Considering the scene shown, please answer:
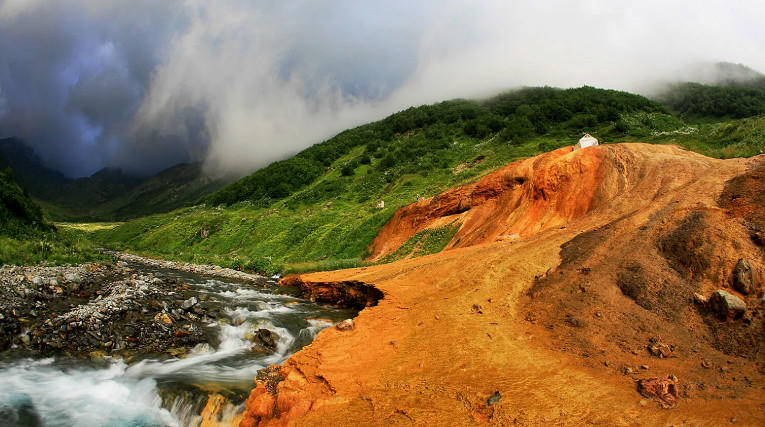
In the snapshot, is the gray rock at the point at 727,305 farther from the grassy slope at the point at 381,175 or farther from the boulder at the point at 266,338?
the grassy slope at the point at 381,175

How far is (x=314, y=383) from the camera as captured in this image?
254 inches

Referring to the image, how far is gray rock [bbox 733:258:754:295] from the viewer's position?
6.60m

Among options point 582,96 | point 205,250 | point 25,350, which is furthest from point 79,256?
point 582,96

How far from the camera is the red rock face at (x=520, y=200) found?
19016 mm

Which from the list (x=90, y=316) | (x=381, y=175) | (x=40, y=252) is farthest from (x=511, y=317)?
(x=381, y=175)

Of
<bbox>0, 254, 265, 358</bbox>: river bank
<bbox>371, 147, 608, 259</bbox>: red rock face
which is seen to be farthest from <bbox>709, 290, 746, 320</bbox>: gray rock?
<bbox>0, 254, 265, 358</bbox>: river bank

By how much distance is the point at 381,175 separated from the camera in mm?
56438

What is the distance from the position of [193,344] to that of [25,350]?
3.63 meters

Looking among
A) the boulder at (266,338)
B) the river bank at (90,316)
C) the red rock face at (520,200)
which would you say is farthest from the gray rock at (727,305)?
the river bank at (90,316)

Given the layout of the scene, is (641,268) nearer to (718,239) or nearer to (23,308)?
(718,239)

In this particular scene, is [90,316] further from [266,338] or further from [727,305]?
[727,305]

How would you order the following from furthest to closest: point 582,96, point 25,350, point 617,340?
point 582,96
point 25,350
point 617,340

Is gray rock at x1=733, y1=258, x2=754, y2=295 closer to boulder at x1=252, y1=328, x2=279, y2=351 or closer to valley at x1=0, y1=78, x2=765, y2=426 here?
valley at x1=0, y1=78, x2=765, y2=426

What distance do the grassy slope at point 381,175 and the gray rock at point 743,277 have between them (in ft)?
54.5
